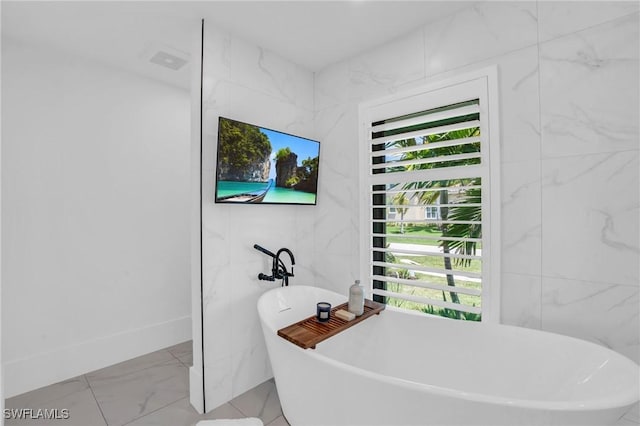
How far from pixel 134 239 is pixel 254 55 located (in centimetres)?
190

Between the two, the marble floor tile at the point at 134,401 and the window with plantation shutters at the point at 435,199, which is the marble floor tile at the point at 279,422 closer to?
Answer: the marble floor tile at the point at 134,401

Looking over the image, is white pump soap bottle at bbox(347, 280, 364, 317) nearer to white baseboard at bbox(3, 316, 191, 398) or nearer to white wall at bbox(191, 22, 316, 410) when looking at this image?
white wall at bbox(191, 22, 316, 410)

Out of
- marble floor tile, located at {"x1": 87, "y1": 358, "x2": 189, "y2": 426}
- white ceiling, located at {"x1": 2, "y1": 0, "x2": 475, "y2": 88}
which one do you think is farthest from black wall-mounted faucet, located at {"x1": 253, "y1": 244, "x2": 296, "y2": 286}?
white ceiling, located at {"x1": 2, "y1": 0, "x2": 475, "y2": 88}

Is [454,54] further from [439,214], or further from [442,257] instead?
[442,257]

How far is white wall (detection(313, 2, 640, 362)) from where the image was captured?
1.48m

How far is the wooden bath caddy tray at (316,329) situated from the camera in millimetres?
1570

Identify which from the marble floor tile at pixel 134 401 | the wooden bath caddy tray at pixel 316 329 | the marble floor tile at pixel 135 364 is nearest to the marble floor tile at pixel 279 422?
the marble floor tile at pixel 134 401

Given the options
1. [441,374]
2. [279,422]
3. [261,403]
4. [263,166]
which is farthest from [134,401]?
[441,374]

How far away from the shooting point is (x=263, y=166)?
2.25 metres

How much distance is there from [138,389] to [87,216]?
141 centimetres

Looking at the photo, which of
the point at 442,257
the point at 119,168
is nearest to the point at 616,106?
the point at 442,257

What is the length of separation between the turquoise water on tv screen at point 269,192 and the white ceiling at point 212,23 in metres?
1.06

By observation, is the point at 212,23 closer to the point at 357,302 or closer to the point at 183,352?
the point at 357,302

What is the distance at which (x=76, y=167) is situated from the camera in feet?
8.13
